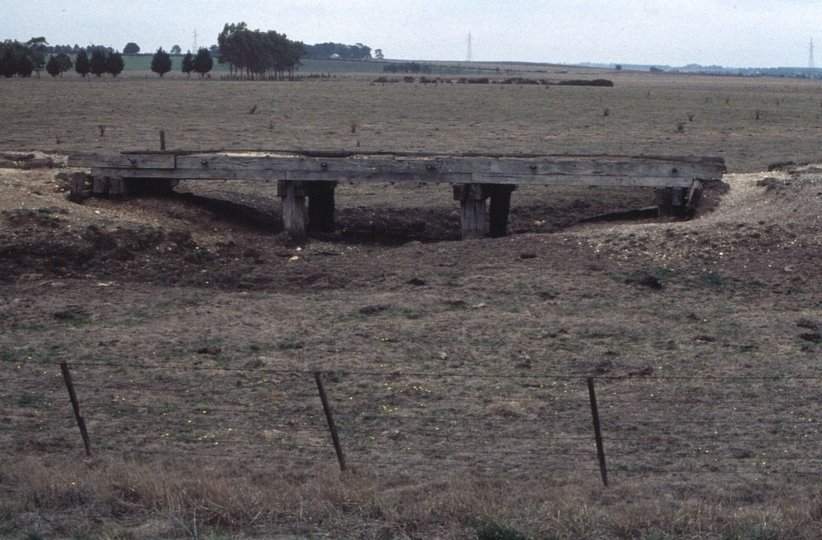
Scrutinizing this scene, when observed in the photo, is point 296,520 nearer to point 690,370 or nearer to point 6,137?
point 690,370

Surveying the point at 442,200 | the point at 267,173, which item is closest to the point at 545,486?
the point at 267,173

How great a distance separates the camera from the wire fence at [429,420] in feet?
23.7

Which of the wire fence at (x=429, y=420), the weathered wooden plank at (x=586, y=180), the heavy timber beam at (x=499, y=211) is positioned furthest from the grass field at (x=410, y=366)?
the weathered wooden plank at (x=586, y=180)

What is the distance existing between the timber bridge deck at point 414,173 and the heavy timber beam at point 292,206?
0.06 ft

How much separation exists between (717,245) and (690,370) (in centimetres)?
499

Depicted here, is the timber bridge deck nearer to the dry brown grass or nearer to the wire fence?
the wire fence

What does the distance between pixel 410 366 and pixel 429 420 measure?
1.53m

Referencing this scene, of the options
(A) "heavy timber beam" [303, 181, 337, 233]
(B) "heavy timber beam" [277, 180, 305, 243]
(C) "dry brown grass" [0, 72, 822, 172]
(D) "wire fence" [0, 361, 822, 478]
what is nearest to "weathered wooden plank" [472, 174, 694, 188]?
(A) "heavy timber beam" [303, 181, 337, 233]

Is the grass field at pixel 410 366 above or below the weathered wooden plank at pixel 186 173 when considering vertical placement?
below

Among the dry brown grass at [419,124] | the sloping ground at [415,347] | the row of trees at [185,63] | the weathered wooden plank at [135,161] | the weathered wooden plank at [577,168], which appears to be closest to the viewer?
the sloping ground at [415,347]

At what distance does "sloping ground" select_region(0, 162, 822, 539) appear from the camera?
613 centimetres

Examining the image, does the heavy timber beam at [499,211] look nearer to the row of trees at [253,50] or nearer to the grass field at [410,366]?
the grass field at [410,366]

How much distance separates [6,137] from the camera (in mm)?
30031

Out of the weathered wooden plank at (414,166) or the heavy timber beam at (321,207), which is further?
the heavy timber beam at (321,207)
